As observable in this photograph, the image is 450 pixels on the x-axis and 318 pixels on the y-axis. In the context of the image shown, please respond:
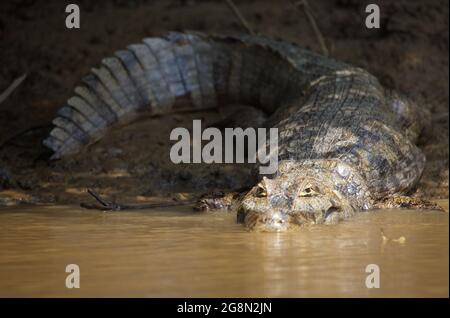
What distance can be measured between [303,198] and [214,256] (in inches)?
48.1

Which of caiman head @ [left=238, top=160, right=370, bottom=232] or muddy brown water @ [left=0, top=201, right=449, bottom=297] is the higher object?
caiman head @ [left=238, top=160, right=370, bottom=232]

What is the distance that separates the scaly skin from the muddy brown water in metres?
0.23

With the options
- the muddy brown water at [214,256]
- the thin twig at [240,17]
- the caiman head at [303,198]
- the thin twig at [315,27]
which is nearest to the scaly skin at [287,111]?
the caiman head at [303,198]

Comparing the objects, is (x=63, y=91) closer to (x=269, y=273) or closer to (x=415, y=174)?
(x=415, y=174)

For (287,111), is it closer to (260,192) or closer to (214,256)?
(260,192)

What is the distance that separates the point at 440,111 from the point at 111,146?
341 cm

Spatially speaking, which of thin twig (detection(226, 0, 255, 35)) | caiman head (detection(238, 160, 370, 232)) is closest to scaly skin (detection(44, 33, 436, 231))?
caiman head (detection(238, 160, 370, 232))

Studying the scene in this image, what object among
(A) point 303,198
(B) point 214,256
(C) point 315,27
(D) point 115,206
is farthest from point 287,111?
(B) point 214,256

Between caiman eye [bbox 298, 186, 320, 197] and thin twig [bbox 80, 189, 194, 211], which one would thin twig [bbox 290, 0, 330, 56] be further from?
caiman eye [bbox 298, 186, 320, 197]

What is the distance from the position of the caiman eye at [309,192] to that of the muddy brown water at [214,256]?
0.28m

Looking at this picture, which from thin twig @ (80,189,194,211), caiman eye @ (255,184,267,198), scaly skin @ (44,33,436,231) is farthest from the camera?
thin twig @ (80,189,194,211)

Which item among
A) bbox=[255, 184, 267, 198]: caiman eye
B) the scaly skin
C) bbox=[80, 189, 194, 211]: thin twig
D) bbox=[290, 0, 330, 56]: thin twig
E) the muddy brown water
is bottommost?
the muddy brown water

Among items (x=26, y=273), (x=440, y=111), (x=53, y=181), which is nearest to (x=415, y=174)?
(x=440, y=111)

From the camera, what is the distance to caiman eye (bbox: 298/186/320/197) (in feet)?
16.7
